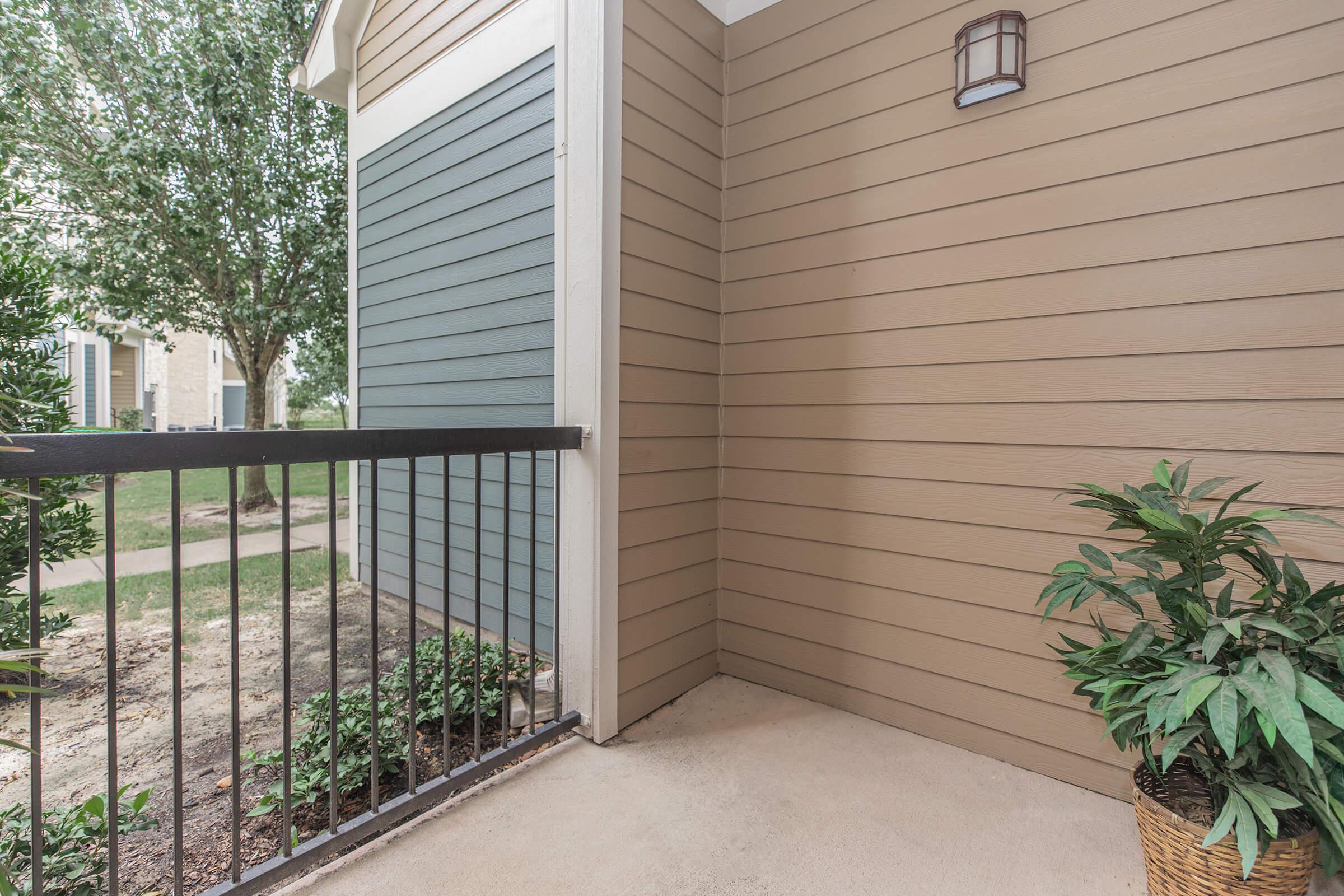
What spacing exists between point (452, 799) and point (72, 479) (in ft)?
5.80

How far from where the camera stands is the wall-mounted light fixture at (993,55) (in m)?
1.74

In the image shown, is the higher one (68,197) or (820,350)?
(68,197)

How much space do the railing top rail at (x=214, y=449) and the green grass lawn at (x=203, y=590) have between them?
2.35m

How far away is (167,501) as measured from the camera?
7902mm

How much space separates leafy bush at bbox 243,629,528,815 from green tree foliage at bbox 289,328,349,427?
8.51 feet

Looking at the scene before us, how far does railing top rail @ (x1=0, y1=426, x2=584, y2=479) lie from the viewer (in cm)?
93

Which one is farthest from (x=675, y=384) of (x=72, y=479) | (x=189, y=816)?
(x=72, y=479)

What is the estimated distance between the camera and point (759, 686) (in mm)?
2359

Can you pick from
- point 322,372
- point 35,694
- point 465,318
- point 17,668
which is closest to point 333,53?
point 465,318

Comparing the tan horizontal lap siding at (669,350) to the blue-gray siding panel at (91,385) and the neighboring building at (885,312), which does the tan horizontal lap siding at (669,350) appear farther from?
the blue-gray siding panel at (91,385)

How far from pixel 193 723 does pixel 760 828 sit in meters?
2.07

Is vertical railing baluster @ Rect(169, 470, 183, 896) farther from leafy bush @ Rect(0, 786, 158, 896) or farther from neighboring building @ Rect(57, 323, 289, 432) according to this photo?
neighboring building @ Rect(57, 323, 289, 432)

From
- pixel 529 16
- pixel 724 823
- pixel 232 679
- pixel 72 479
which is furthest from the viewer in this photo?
pixel 529 16

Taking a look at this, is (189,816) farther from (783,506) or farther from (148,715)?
(783,506)
